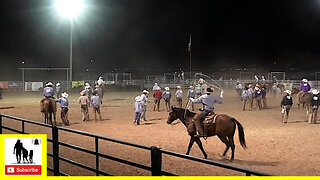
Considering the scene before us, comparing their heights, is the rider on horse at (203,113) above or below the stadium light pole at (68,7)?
below

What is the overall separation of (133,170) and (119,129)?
741cm

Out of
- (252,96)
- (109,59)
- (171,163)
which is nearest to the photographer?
(171,163)

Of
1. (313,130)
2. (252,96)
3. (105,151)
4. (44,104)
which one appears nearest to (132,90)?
(252,96)

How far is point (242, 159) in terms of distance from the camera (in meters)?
9.71

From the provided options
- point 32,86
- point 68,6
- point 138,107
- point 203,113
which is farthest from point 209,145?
point 32,86

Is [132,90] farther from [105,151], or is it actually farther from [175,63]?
[175,63]

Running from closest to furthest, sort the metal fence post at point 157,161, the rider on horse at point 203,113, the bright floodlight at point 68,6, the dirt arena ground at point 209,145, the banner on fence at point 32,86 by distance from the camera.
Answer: the metal fence post at point 157,161 → the dirt arena ground at point 209,145 → the rider on horse at point 203,113 → the bright floodlight at point 68,6 → the banner on fence at point 32,86

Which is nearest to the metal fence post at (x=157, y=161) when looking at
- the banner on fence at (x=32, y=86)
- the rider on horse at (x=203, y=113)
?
the rider on horse at (x=203, y=113)

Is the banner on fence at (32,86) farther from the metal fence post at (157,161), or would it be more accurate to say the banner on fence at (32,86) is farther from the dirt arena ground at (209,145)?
the metal fence post at (157,161)
